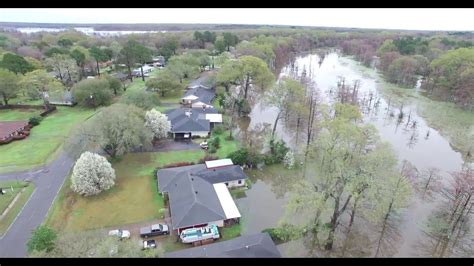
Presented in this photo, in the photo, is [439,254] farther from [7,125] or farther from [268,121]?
[7,125]

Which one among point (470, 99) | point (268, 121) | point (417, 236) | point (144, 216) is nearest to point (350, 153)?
point (417, 236)

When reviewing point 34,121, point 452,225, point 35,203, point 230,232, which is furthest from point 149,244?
point 34,121

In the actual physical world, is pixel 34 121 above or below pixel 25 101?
above

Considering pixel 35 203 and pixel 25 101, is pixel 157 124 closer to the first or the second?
pixel 35 203

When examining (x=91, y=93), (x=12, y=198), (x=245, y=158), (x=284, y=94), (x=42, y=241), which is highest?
(x=284, y=94)

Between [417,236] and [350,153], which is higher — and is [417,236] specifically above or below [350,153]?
below

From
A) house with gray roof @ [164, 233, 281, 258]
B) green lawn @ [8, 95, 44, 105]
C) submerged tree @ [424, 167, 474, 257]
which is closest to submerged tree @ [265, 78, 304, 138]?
submerged tree @ [424, 167, 474, 257]

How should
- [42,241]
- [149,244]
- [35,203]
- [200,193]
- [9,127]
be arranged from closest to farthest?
[42,241], [149,244], [200,193], [35,203], [9,127]
